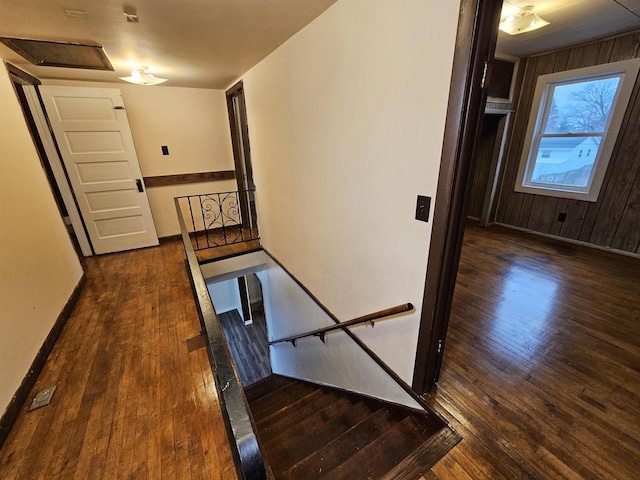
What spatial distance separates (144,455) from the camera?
1.31 meters

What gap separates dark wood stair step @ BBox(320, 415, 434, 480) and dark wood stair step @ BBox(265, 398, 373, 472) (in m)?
0.31

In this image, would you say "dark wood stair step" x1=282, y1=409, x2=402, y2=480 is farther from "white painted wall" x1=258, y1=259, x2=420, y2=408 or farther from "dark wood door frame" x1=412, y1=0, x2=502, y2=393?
"dark wood door frame" x1=412, y1=0, x2=502, y2=393

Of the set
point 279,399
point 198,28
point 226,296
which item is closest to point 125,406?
point 279,399

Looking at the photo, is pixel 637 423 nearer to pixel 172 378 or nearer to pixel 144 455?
pixel 144 455

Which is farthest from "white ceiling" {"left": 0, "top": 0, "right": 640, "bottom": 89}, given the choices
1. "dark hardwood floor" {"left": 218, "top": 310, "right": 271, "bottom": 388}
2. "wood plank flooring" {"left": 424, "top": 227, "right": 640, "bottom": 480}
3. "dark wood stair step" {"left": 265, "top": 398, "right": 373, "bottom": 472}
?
"dark hardwood floor" {"left": 218, "top": 310, "right": 271, "bottom": 388}

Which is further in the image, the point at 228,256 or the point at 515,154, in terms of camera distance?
the point at 515,154

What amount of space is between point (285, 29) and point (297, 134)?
0.73 meters

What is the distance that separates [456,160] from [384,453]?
1.56 metres

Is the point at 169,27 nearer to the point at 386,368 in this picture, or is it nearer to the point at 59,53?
the point at 59,53

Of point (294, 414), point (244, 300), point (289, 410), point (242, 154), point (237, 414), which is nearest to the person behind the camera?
point (237, 414)

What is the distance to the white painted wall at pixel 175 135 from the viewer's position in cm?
370

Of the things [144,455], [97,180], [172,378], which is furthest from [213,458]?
[97,180]

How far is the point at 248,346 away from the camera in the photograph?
540 centimetres

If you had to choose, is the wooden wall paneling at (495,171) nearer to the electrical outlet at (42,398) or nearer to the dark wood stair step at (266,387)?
the dark wood stair step at (266,387)
